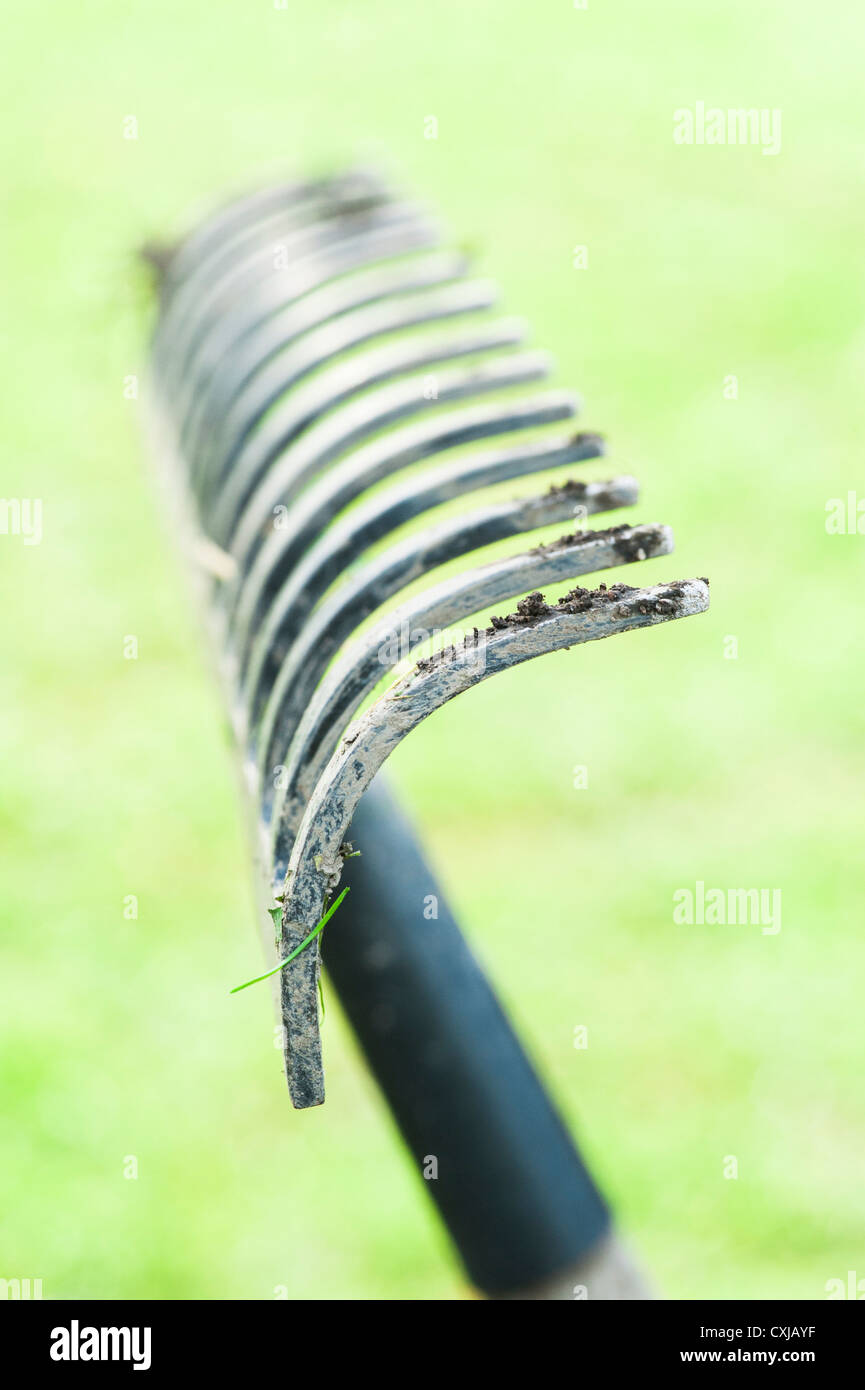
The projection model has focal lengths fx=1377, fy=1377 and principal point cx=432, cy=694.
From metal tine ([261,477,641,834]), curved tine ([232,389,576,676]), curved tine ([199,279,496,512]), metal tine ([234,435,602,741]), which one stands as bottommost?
metal tine ([261,477,641,834])

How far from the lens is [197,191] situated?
8.04 m

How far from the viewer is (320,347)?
2.18 meters

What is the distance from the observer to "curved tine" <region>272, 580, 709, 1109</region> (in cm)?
111

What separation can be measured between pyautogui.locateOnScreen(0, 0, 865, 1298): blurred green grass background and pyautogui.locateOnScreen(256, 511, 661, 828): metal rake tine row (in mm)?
1217

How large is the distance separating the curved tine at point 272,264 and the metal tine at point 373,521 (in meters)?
0.92

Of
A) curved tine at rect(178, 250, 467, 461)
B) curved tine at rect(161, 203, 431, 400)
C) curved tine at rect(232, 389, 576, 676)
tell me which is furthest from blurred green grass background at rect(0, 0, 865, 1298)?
curved tine at rect(232, 389, 576, 676)

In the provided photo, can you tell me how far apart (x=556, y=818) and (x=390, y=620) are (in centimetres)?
282

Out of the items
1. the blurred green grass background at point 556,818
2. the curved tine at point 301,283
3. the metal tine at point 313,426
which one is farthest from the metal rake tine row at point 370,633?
the blurred green grass background at point 556,818

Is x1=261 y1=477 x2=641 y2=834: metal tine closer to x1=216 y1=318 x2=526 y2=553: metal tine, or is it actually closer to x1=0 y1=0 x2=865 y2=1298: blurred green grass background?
x1=216 y1=318 x2=526 y2=553: metal tine

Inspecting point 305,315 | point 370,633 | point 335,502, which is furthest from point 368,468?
point 305,315

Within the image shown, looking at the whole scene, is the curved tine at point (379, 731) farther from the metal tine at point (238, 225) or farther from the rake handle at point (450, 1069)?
the metal tine at point (238, 225)

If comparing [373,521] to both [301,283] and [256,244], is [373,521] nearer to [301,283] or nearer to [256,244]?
[301,283]

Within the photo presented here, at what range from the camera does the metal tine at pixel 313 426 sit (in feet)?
6.18
